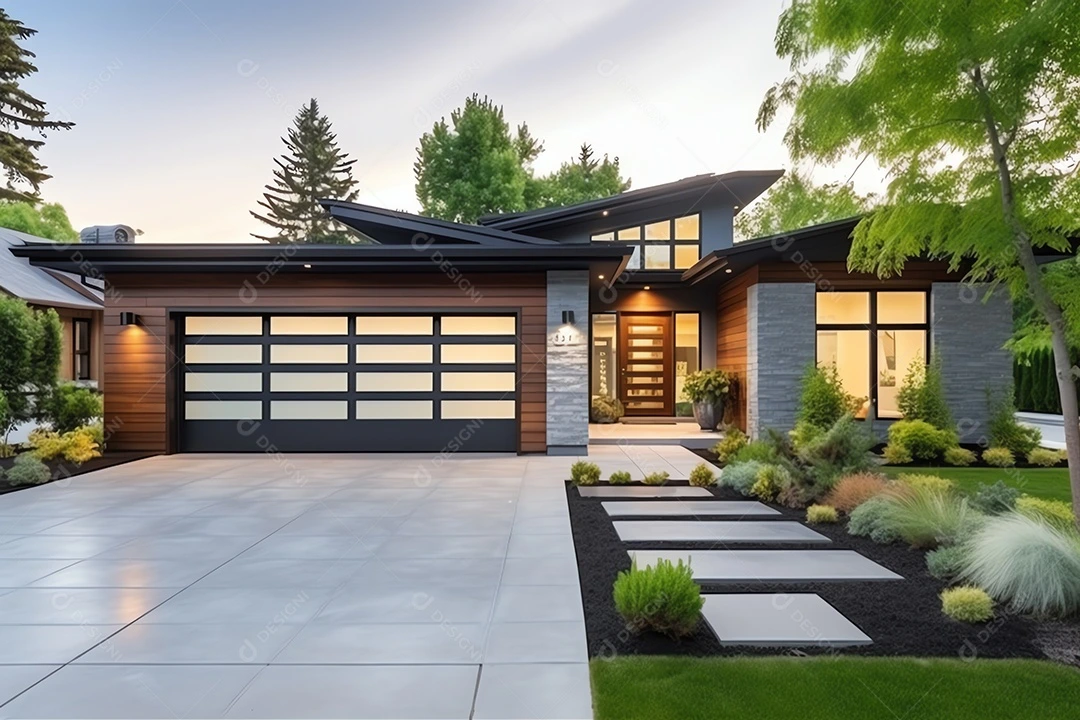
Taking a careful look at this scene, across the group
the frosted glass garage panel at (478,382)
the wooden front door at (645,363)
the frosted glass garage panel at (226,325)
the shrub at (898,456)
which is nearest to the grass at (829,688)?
the shrub at (898,456)

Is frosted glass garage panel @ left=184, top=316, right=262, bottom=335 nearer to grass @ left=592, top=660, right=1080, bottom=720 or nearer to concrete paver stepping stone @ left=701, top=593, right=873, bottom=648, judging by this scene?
concrete paver stepping stone @ left=701, top=593, right=873, bottom=648

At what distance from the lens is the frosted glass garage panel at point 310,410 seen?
11289 mm

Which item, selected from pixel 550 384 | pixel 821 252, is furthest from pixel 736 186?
pixel 550 384

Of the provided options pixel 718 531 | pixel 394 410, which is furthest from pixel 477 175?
pixel 718 531

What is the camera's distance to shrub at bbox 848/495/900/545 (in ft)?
18.0

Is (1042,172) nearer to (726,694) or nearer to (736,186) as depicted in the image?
(726,694)

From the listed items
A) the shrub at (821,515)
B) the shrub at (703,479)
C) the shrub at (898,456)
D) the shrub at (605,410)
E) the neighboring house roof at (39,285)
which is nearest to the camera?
the shrub at (821,515)

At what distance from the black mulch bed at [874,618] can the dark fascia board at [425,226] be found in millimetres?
6976

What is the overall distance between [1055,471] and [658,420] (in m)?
7.66

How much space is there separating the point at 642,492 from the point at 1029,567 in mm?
4269

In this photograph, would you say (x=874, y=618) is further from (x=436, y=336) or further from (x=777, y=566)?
(x=436, y=336)

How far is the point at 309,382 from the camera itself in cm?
1130

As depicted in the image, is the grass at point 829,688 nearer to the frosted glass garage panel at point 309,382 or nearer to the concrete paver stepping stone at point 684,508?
the concrete paver stepping stone at point 684,508

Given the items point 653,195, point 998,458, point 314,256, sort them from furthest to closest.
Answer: point 653,195
point 314,256
point 998,458
